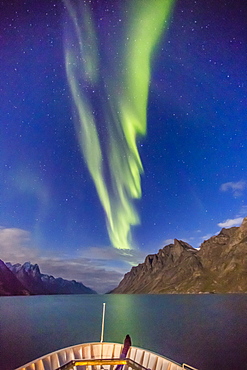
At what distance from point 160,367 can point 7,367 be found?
30291 millimetres

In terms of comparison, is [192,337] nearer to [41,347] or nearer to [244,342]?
[244,342]

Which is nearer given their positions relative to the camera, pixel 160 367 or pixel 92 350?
pixel 160 367

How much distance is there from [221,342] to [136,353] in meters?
43.2

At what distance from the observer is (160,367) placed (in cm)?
1214

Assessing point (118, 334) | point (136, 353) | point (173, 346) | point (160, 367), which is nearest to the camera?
point (160, 367)

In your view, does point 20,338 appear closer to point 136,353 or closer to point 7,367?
point 7,367

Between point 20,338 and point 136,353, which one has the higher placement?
point 136,353

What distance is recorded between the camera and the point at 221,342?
50.1 meters

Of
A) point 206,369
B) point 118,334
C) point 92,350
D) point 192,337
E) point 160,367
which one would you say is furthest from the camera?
point 118,334

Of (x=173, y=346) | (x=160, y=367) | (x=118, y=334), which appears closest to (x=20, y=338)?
(x=118, y=334)

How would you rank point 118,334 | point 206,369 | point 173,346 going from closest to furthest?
point 206,369 < point 173,346 < point 118,334

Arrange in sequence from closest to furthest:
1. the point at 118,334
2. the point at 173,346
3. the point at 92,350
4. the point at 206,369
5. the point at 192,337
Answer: the point at 92,350 < the point at 206,369 < the point at 173,346 < the point at 192,337 < the point at 118,334

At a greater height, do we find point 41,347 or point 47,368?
point 47,368

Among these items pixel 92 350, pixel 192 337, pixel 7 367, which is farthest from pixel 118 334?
pixel 92 350
